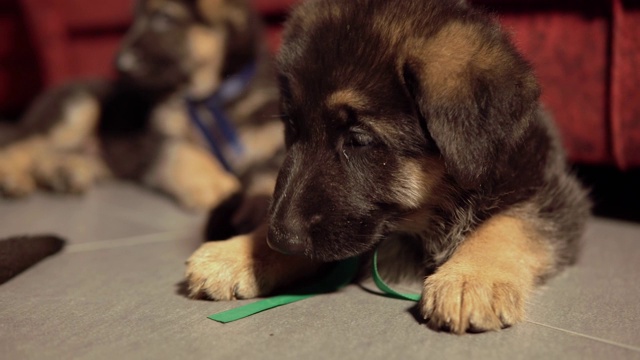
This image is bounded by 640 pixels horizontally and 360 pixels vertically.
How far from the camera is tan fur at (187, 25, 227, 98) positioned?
468cm

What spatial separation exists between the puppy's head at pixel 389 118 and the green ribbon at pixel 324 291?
274 millimetres

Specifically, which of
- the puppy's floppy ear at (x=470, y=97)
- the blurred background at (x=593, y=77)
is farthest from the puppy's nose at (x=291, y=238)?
the blurred background at (x=593, y=77)

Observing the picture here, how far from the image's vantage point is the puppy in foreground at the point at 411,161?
6.53 feet

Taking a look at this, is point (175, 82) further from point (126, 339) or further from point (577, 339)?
point (577, 339)

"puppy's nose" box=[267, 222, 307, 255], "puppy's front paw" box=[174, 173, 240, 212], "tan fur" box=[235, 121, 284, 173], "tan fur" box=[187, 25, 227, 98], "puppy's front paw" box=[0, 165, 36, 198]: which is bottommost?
"puppy's front paw" box=[174, 173, 240, 212]

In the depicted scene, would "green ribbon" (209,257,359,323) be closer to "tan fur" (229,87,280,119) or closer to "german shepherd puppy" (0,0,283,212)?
"german shepherd puppy" (0,0,283,212)

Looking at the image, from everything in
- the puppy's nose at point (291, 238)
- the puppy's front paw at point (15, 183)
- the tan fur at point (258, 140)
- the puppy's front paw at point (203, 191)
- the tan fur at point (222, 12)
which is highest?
the tan fur at point (222, 12)

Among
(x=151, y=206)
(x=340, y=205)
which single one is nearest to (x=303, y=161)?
(x=340, y=205)

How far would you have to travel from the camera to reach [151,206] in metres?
4.19

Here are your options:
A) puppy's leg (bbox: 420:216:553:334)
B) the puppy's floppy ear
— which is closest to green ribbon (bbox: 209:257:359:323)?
puppy's leg (bbox: 420:216:553:334)

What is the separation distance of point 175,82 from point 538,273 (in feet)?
10.9

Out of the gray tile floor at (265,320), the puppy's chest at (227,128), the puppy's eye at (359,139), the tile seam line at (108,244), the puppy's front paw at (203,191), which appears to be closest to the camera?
the gray tile floor at (265,320)

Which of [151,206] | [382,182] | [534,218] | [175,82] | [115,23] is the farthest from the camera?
[115,23]

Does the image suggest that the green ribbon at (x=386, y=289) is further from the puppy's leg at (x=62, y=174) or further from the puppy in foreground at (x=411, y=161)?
the puppy's leg at (x=62, y=174)
